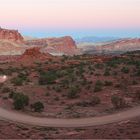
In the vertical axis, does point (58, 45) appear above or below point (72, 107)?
above

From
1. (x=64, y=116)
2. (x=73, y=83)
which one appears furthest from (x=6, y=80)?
(x=64, y=116)

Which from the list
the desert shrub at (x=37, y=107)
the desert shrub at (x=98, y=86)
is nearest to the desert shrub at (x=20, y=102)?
the desert shrub at (x=37, y=107)

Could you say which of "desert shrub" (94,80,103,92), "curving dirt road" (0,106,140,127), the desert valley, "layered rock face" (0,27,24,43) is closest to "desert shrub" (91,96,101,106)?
the desert valley

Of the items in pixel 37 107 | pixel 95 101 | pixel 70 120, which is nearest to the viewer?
pixel 70 120

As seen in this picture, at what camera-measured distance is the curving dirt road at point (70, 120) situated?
1021 inches

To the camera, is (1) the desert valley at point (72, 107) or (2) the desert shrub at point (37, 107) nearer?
(1) the desert valley at point (72, 107)

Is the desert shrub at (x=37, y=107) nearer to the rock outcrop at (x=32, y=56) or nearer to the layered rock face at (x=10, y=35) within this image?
the rock outcrop at (x=32, y=56)

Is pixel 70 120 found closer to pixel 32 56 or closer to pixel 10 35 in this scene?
pixel 32 56

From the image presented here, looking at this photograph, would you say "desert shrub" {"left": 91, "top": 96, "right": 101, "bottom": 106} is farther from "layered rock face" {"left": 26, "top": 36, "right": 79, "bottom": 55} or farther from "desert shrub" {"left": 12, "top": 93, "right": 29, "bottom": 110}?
"layered rock face" {"left": 26, "top": 36, "right": 79, "bottom": 55}

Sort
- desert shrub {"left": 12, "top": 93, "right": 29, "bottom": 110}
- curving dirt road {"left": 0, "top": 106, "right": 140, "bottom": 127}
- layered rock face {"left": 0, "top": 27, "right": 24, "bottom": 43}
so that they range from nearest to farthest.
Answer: curving dirt road {"left": 0, "top": 106, "right": 140, "bottom": 127} < desert shrub {"left": 12, "top": 93, "right": 29, "bottom": 110} < layered rock face {"left": 0, "top": 27, "right": 24, "bottom": 43}

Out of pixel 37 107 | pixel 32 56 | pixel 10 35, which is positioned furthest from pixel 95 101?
pixel 10 35

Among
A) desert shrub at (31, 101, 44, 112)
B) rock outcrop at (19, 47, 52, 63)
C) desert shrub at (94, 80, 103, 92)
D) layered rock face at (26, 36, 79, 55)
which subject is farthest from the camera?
layered rock face at (26, 36, 79, 55)

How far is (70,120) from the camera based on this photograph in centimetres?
2700

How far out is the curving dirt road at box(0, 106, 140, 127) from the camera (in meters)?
25.9
